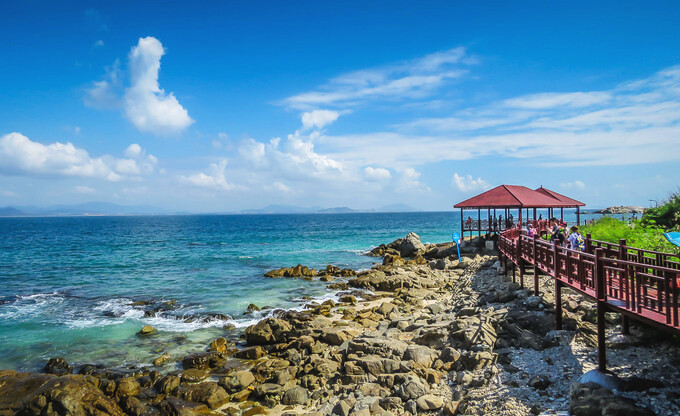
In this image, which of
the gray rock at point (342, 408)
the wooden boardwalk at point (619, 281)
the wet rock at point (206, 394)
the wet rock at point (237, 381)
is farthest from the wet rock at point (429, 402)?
the wet rock at point (206, 394)

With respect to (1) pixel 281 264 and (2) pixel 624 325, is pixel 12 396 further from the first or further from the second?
(1) pixel 281 264

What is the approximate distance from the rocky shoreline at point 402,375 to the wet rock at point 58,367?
0.04 meters

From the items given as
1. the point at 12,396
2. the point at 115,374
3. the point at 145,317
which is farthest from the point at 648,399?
the point at 145,317

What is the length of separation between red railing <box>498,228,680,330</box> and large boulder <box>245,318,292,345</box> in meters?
8.95

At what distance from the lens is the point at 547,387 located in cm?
763

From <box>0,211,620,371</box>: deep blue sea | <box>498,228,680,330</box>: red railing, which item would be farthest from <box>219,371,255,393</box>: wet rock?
<box>498,228,680,330</box>: red railing

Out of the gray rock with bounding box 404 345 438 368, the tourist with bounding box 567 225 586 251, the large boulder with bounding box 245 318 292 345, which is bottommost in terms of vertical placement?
the large boulder with bounding box 245 318 292 345

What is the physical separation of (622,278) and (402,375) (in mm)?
5335

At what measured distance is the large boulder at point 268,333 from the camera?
13242 millimetres

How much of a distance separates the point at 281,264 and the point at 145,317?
1739cm

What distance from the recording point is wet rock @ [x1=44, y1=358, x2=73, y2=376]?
11.7 m

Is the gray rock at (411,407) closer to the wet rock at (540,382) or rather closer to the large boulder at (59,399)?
the wet rock at (540,382)

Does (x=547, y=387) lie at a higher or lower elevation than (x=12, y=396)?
higher

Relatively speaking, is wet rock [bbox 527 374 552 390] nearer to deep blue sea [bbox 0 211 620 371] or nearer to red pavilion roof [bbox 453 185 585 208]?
deep blue sea [bbox 0 211 620 371]
